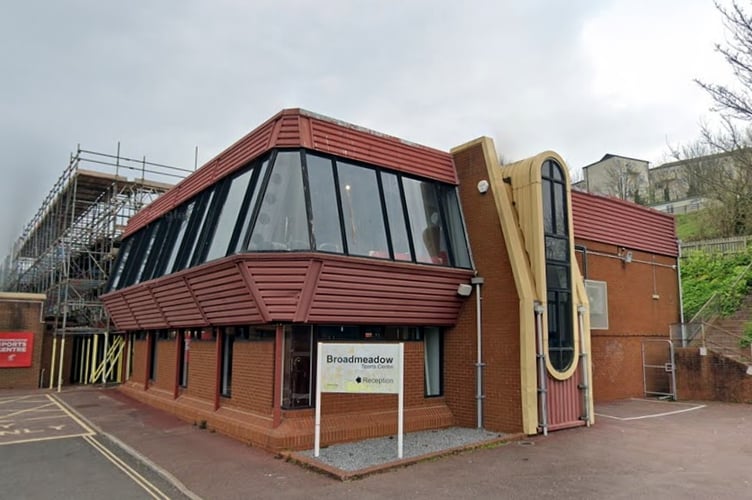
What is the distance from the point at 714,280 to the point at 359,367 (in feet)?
59.4

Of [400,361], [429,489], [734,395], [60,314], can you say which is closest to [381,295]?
[400,361]

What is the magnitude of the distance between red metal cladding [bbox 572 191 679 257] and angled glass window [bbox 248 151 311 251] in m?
9.01

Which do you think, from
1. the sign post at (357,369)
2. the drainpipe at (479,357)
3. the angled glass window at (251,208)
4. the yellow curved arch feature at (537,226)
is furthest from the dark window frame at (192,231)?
the yellow curved arch feature at (537,226)

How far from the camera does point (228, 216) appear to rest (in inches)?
472

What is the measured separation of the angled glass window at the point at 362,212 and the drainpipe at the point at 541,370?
136 inches

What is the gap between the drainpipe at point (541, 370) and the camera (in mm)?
11047

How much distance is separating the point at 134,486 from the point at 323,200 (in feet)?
19.5

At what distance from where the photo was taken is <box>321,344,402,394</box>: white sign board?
30.7ft

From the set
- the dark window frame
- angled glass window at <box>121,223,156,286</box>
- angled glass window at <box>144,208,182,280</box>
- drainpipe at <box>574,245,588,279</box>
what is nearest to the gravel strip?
the dark window frame

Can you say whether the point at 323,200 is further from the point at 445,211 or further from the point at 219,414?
the point at 219,414

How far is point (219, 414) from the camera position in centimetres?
1213

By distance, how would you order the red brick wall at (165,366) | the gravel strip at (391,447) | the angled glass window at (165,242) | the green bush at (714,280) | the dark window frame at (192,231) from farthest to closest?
1. the green bush at (714,280)
2. the red brick wall at (165,366)
3. the angled glass window at (165,242)
4. the dark window frame at (192,231)
5. the gravel strip at (391,447)

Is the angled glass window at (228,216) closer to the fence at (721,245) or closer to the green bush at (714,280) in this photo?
the green bush at (714,280)

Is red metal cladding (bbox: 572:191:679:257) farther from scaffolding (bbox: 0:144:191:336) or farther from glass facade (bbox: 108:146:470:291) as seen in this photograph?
scaffolding (bbox: 0:144:191:336)
